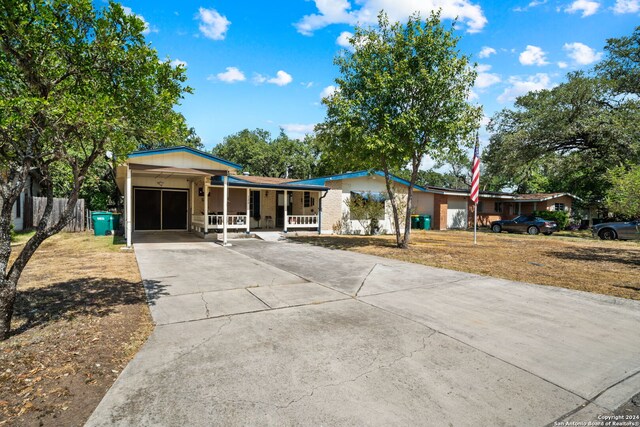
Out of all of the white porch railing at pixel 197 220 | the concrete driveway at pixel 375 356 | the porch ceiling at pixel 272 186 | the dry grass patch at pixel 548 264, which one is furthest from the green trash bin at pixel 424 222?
the concrete driveway at pixel 375 356

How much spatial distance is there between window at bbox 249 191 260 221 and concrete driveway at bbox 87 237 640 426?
12568 millimetres

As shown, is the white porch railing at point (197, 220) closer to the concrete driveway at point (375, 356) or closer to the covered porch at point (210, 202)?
the covered porch at point (210, 202)

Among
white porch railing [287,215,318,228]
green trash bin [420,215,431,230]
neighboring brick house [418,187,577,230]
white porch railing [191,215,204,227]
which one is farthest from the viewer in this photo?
neighboring brick house [418,187,577,230]

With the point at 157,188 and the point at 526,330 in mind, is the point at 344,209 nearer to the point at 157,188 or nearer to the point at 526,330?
the point at 157,188

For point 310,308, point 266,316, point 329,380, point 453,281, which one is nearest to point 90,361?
point 266,316

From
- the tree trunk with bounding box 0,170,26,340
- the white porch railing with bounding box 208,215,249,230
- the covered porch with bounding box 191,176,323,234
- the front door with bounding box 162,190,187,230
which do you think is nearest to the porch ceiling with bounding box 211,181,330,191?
the covered porch with bounding box 191,176,323,234

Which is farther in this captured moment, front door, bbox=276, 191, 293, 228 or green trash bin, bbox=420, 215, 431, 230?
green trash bin, bbox=420, 215, 431, 230

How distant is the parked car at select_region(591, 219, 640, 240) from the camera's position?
18.7 m

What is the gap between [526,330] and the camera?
4590 mm

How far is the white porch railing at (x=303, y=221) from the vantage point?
18.4m

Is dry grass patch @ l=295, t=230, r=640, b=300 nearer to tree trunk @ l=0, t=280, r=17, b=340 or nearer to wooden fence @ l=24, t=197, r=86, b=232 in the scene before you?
tree trunk @ l=0, t=280, r=17, b=340

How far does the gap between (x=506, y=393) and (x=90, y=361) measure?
13.2 ft

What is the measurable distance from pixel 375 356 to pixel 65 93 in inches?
176

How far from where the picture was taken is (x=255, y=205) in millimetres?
19531
